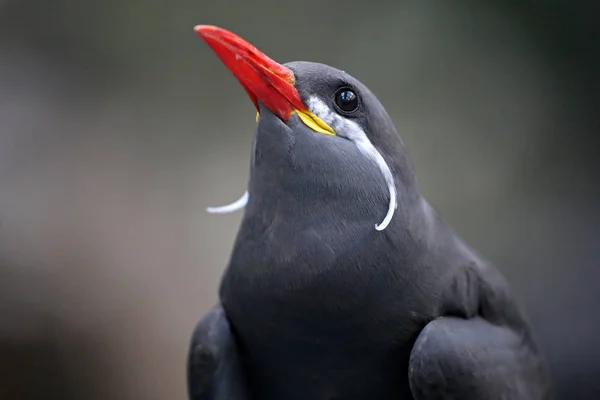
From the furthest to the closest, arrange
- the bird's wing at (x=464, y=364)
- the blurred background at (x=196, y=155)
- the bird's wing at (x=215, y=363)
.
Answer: the blurred background at (x=196, y=155) < the bird's wing at (x=215, y=363) < the bird's wing at (x=464, y=364)

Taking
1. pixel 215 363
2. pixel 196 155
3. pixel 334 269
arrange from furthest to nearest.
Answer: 1. pixel 196 155
2. pixel 215 363
3. pixel 334 269

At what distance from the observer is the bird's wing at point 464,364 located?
1012 millimetres

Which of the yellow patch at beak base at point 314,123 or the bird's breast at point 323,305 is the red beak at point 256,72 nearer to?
the yellow patch at beak base at point 314,123

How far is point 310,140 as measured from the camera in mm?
1041

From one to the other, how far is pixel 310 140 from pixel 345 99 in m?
0.10

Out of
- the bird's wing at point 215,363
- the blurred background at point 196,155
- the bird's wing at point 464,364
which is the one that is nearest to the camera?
the bird's wing at point 464,364

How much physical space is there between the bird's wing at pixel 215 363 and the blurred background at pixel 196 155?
95 cm

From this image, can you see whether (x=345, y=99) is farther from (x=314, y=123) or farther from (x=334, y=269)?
(x=334, y=269)

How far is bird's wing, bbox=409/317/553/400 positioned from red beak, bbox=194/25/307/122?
429mm

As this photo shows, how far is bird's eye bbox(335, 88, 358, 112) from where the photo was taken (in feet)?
3.55

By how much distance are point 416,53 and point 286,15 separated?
1.48 feet

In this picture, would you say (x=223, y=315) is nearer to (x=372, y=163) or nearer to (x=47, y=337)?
(x=372, y=163)

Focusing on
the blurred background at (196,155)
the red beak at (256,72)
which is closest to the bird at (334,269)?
the red beak at (256,72)

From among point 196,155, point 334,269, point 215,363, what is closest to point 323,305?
point 334,269
